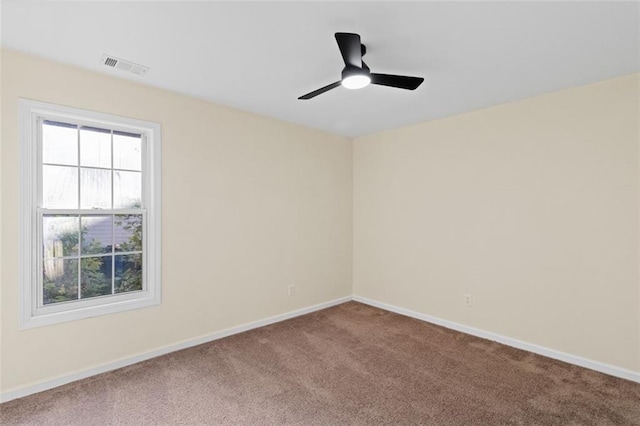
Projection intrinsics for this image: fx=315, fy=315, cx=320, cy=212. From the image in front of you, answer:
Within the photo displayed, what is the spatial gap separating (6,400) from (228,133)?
2703 millimetres

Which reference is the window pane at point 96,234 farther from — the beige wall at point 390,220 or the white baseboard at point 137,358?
the white baseboard at point 137,358

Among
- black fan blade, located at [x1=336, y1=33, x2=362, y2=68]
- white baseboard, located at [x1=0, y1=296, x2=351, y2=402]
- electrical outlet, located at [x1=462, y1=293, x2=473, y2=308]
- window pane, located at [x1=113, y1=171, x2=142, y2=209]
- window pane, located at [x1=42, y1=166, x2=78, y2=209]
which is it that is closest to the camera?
black fan blade, located at [x1=336, y1=33, x2=362, y2=68]

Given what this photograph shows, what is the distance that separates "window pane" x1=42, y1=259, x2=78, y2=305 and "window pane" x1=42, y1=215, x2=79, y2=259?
7 cm

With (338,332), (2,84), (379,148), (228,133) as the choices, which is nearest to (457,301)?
(338,332)

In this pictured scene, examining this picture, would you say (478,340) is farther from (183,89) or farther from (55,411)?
(183,89)

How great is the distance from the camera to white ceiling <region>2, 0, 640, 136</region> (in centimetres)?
175

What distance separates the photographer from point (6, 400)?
2.17m

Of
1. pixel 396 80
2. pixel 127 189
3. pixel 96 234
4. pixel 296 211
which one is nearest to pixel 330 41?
pixel 396 80

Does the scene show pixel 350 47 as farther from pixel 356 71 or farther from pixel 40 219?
pixel 40 219

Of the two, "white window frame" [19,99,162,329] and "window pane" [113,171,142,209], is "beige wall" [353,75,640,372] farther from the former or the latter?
"window pane" [113,171,142,209]

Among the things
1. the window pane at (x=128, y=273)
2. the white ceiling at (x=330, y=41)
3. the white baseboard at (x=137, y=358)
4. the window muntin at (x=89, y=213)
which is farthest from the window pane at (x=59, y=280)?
the white ceiling at (x=330, y=41)

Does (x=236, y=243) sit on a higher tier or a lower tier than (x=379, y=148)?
lower

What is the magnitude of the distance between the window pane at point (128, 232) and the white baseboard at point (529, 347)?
3079mm

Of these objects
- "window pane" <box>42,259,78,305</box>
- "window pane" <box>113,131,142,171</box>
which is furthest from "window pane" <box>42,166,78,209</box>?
"window pane" <box>42,259,78,305</box>
